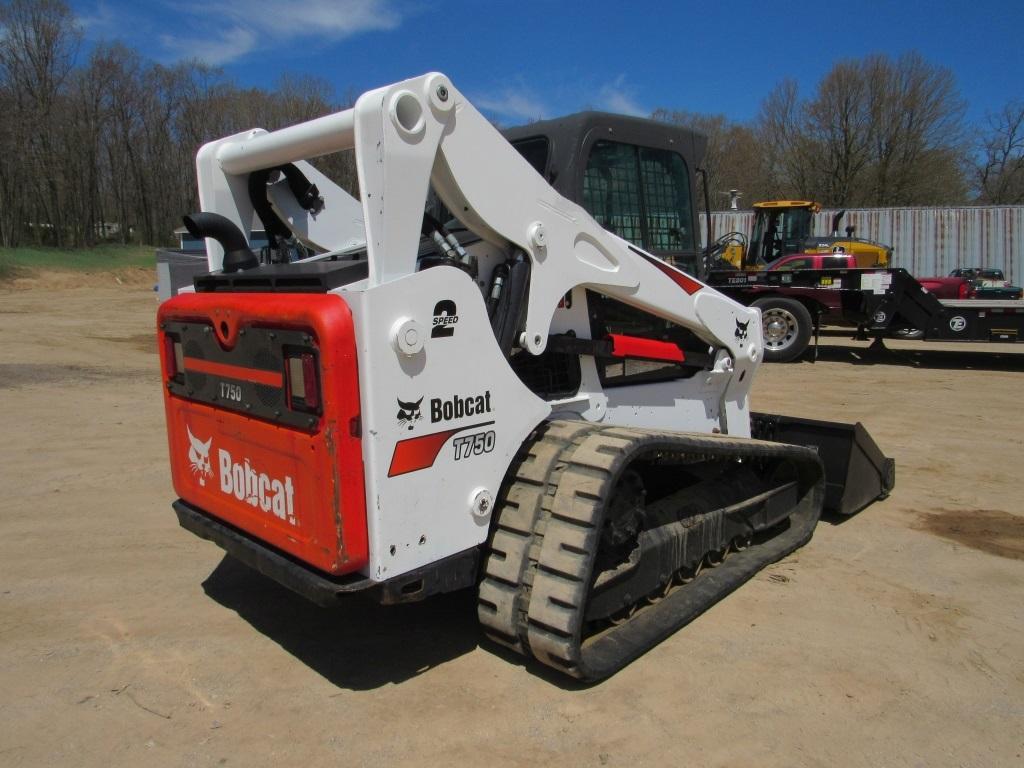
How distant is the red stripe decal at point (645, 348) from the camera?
3922 millimetres

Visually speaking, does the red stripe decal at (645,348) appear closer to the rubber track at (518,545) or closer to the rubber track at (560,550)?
the rubber track at (560,550)

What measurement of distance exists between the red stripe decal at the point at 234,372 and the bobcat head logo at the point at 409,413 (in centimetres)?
48

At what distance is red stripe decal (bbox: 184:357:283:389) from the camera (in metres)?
2.97

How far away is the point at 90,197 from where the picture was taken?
4753 cm

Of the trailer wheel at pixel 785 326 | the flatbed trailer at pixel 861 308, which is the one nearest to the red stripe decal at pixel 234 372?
the trailer wheel at pixel 785 326

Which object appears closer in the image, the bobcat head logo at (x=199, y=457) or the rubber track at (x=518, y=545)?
the rubber track at (x=518, y=545)

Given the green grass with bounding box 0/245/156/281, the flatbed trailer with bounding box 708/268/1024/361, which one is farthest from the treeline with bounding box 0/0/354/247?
the flatbed trailer with bounding box 708/268/1024/361

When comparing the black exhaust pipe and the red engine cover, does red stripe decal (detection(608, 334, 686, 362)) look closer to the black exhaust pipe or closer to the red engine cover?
the red engine cover

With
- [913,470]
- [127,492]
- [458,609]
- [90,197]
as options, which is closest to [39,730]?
[458,609]

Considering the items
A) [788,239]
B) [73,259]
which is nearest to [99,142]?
[73,259]

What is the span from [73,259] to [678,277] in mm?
36334

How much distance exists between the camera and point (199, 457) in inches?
140

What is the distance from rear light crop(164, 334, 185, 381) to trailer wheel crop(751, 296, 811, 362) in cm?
1099

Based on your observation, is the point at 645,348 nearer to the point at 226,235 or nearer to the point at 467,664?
the point at 467,664
